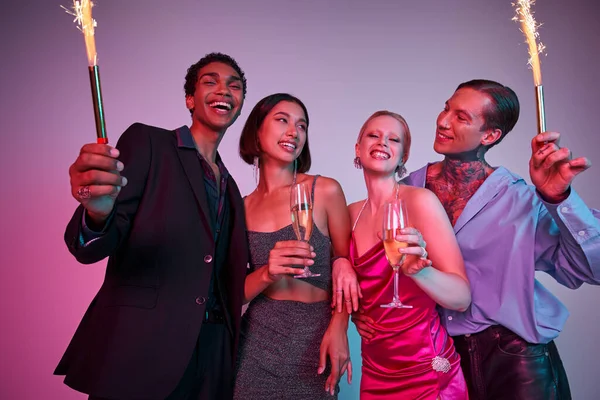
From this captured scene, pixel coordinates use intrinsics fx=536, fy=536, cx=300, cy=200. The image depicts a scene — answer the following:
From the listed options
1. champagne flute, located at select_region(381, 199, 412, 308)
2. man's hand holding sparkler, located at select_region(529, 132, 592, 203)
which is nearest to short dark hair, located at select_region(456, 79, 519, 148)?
man's hand holding sparkler, located at select_region(529, 132, 592, 203)

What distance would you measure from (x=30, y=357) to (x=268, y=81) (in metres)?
2.96

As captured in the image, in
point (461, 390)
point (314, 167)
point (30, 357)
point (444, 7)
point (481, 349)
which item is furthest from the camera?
point (444, 7)

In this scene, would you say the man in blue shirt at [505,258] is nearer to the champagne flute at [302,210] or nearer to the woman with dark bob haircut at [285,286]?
the woman with dark bob haircut at [285,286]

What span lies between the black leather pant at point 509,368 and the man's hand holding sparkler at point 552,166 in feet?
2.29

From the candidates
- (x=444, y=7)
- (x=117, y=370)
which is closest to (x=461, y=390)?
(x=117, y=370)

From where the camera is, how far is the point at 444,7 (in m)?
4.85

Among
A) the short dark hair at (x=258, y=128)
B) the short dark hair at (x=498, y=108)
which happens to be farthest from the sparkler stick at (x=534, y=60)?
the short dark hair at (x=258, y=128)

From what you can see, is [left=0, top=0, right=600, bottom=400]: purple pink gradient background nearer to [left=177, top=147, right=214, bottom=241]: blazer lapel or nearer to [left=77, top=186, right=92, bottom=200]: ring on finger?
[left=177, top=147, right=214, bottom=241]: blazer lapel

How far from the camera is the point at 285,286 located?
2.63 meters

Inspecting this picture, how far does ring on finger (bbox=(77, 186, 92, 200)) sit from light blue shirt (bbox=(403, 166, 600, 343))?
171cm

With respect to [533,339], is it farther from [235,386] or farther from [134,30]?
[134,30]

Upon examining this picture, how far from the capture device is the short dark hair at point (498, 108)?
8.79 ft

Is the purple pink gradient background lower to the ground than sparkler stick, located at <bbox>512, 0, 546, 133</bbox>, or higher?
higher

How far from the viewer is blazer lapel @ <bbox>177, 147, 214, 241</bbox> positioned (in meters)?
2.39
